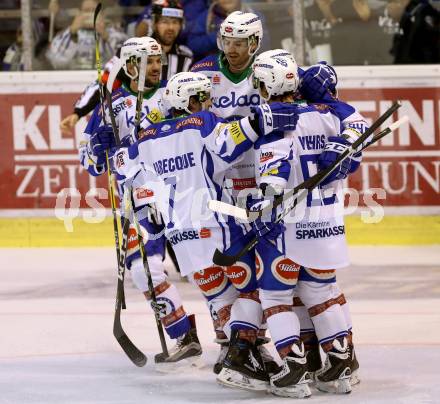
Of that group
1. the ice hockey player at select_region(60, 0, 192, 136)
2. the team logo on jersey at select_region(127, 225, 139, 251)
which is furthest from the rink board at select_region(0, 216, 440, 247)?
the team logo on jersey at select_region(127, 225, 139, 251)

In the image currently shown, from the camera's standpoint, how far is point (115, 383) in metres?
4.87

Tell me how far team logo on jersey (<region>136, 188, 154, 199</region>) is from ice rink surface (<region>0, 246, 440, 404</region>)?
0.68 meters

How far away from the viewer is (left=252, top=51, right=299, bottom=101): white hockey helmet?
4.54 m

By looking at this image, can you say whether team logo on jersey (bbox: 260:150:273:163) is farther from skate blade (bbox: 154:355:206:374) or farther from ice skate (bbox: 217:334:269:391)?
skate blade (bbox: 154:355:206:374)

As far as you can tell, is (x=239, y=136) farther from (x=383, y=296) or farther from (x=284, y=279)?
(x=383, y=296)

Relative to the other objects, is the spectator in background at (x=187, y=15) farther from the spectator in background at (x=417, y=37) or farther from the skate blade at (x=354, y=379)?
the skate blade at (x=354, y=379)

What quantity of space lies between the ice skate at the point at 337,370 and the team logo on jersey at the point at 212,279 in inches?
19.4

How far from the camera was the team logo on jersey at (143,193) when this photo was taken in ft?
16.4

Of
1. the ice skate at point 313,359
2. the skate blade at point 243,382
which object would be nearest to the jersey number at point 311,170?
the ice skate at point 313,359

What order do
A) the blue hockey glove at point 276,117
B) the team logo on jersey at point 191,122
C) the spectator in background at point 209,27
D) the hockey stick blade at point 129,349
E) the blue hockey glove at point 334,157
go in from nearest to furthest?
the blue hockey glove at point 276,117, the blue hockey glove at point 334,157, the team logo on jersey at point 191,122, the hockey stick blade at point 129,349, the spectator in background at point 209,27

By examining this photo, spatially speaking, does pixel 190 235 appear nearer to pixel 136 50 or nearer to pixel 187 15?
pixel 136 50

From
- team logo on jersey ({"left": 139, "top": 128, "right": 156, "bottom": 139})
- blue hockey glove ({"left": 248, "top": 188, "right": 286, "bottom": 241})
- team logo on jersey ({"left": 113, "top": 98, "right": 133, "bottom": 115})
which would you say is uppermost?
team logo on jersey ({"left": 139, "top": 128, "right": 156, "bottom": 139})

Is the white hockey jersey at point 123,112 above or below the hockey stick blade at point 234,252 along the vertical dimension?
above

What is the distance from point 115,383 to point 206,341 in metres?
→ 0.76
